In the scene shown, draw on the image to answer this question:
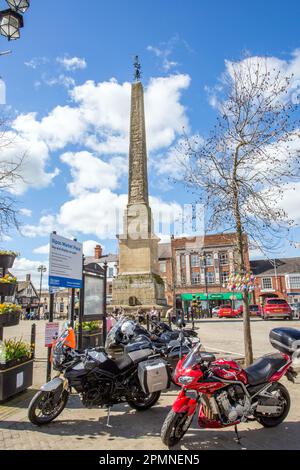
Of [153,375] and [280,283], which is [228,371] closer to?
[153,375]

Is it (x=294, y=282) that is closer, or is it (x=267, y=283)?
(x=294, y=282)

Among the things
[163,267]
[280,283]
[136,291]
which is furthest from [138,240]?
[280,283]

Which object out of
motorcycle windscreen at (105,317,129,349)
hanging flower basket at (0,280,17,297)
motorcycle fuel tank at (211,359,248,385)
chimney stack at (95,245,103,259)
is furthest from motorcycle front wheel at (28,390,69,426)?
chimney stack at (95,245,103,259)


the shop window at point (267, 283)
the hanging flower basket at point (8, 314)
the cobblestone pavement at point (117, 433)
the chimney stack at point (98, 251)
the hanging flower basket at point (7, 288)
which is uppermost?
the chimney stack at point (98, 251)

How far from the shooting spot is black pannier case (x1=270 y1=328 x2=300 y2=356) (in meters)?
4.69

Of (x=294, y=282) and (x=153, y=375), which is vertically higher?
(x=294, y=282)

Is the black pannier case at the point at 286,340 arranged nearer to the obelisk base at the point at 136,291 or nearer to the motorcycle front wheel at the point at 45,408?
the motorcycle front wheel at the point at 45,408

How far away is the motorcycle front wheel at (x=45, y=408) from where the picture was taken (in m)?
4.40

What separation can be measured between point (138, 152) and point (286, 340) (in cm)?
2007

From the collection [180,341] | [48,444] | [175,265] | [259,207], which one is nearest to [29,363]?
[48,444]

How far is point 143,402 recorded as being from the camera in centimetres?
521

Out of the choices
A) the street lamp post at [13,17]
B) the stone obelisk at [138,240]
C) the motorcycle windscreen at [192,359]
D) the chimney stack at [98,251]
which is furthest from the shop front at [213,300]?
the street lamp post at [13,17]

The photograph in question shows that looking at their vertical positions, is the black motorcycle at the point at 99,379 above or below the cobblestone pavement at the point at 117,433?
above

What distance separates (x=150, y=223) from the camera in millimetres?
22281
